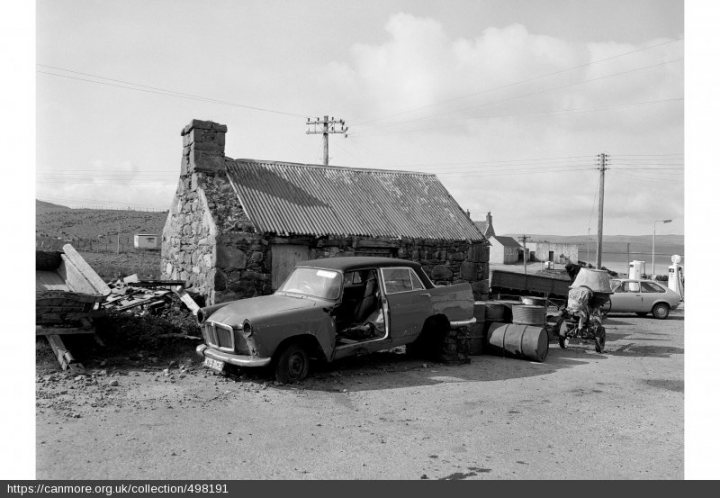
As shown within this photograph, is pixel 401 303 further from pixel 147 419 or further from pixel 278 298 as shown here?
pixel 147 419

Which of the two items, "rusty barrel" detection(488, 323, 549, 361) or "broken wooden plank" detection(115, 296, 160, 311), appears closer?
"rusty barrel" detection(488, 323, 549, 361)

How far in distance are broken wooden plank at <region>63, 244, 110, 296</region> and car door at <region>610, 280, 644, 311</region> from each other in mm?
15919

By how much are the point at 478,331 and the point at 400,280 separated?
2.27 metres

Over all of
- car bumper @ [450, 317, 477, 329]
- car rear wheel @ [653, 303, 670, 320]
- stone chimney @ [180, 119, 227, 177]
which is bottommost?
car rear wheel @ [653, 303, 670, 320]

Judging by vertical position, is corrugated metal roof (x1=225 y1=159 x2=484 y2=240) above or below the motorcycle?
above

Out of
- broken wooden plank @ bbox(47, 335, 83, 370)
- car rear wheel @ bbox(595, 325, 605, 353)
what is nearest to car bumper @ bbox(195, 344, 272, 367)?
broken wooden plank @ bbox(47, 335, 83, 370)

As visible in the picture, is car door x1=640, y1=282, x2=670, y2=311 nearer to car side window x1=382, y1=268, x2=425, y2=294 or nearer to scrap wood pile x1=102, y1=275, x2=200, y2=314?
car side window x1=382, y1=268, x2=425, y2=294

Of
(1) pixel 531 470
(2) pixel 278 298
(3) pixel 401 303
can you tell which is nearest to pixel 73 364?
(2) pixel 278 298

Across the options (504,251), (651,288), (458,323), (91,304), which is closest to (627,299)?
(651,288)

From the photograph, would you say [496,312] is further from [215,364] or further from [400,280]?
[215,364]

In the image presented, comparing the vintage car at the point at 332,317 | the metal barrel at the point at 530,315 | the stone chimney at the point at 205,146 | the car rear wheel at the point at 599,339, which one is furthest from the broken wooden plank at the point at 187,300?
the car rear wheel at the point at 599,339

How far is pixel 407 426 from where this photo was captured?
237 inches

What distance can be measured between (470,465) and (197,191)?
375 inches

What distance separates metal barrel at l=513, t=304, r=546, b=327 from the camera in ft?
33.8
